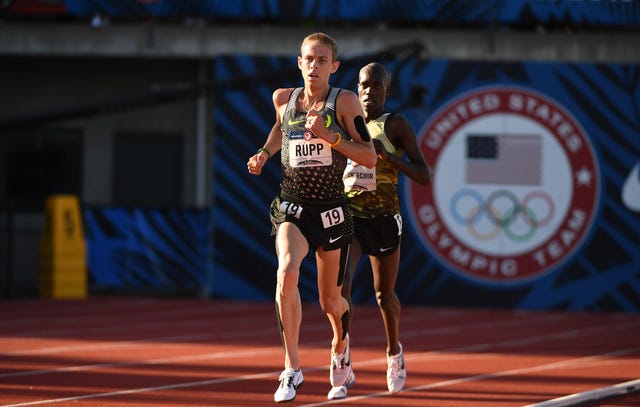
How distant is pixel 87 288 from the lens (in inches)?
690

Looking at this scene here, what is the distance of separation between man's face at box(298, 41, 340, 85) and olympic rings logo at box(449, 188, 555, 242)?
10.0 metres

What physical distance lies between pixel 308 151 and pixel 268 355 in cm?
409

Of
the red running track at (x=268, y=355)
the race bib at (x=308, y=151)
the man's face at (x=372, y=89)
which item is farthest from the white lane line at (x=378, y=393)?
the man's face at (x=372, y=89)

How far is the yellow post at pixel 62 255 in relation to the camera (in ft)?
56.2

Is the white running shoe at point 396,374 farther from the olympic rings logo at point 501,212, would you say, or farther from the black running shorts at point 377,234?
the olympic rings logo at point 501,212

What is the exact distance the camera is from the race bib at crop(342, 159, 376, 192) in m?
7.85

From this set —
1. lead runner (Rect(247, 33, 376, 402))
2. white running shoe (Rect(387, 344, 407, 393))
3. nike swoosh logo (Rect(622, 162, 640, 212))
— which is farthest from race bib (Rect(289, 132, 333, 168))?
nike swoosh logo (Rect(622, 162, 640, 212))

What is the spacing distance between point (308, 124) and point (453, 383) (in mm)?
3067

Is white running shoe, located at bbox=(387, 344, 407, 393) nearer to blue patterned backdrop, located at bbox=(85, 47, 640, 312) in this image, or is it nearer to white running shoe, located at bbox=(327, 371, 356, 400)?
white running shoe, located at bbox=(327, 371, 356, 400)

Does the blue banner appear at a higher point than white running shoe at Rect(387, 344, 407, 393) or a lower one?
higher

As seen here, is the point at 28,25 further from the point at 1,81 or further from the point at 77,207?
the point at 77,207

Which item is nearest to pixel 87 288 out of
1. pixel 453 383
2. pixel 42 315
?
pixel 42 315

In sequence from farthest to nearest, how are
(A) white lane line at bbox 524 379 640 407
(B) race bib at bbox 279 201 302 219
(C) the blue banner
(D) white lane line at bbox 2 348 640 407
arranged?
(C) the blue banner → (D) white lane line at bbox 2 348 640 407 → (A) white lane line at bbox 524 379 640 407 → (B) race bib at bbox 279 201 302 219

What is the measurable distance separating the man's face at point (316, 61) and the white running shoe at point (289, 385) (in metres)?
1.61
